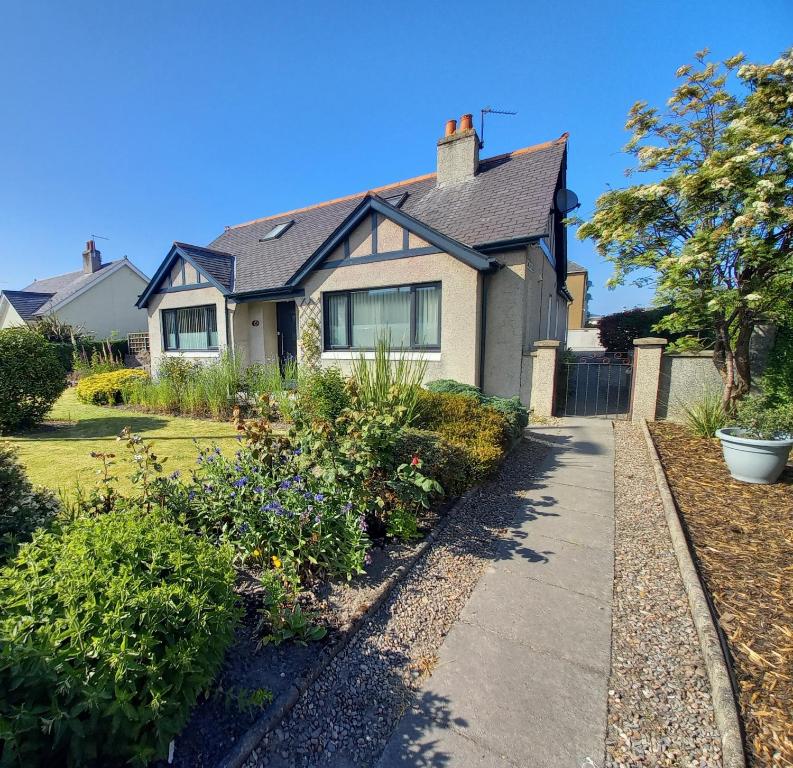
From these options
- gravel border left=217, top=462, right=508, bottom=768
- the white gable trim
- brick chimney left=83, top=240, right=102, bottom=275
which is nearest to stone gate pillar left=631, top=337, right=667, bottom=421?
gravel border left=217, top=462, right=508, bottom=768

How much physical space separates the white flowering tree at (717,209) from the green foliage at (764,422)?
62.7 inches

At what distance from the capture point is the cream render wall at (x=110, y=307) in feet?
76.1

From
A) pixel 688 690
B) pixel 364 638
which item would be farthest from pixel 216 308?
pixel 688 690

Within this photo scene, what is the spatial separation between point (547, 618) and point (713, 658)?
0.86m

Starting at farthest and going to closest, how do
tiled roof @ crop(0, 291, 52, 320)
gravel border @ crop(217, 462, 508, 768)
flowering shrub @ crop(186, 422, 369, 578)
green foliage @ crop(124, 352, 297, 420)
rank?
tiled roof @ crop(0, 291, 52, 320), green foliage @ crop(124, 352, 297, 420), flowering shrub @ crop(186, 422, 369, 578), gravel border @ crop(217, 462, 508, 768)

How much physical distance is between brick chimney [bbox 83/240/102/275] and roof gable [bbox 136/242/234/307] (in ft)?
52.0

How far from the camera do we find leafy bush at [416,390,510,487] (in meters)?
4.57

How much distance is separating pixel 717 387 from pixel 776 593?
5.70 meters

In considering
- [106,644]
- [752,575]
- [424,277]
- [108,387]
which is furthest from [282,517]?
[108,387]

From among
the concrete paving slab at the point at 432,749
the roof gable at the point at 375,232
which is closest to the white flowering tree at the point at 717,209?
the roof gable at the point at 375,232

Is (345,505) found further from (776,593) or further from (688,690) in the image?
(776,593)

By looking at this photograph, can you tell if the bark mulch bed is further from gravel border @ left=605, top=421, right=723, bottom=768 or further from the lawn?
the lawn

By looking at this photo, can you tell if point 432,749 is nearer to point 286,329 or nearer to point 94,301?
point 286,329

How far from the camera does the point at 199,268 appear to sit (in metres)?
13.4
